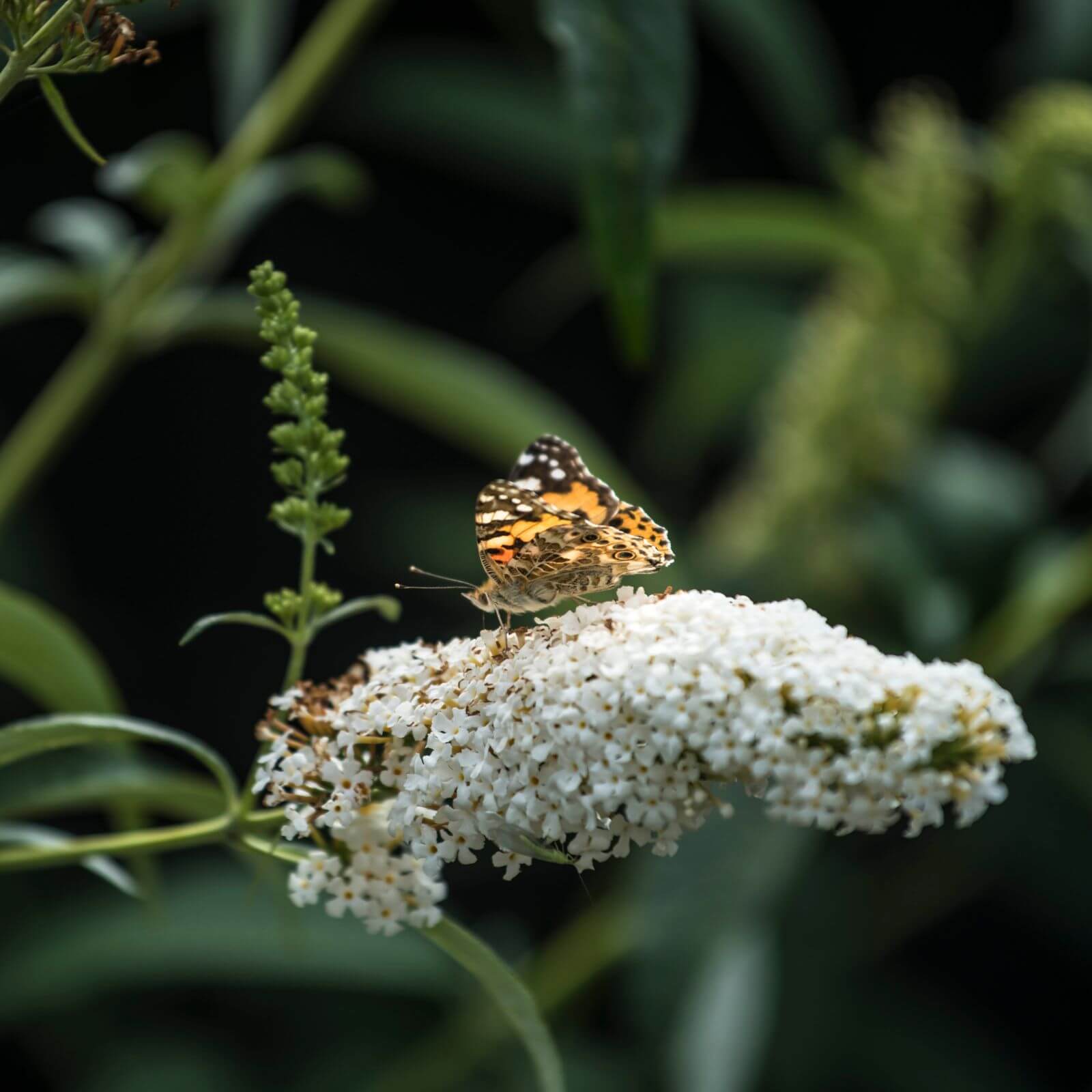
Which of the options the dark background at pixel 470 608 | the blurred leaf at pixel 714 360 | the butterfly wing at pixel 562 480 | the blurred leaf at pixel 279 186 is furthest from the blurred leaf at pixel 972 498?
the blurred leaf at pixel 279 186

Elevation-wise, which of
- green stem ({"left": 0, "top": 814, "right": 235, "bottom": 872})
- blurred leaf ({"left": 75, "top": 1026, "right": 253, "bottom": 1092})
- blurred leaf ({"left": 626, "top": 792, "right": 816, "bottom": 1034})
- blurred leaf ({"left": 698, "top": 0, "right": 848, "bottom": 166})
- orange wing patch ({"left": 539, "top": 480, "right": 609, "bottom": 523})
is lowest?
blurred leaf ({"left": 75, "top": 1026, "right": 253, "bottom": 1092})

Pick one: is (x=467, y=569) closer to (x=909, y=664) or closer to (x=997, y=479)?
(x=997, y=479)

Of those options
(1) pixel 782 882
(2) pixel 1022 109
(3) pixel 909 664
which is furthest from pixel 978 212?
(3) pixel 909 664

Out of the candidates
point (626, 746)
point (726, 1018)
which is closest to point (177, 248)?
point (626, 746)

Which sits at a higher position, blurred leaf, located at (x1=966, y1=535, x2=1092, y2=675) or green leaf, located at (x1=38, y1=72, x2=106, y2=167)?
green leaf, located at (x1=38, y1=72, x2=106, y2=167)

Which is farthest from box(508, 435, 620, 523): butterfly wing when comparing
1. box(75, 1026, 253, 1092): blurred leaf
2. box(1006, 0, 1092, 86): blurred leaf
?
box(75, 1026, 253, 1092): blurred leaf

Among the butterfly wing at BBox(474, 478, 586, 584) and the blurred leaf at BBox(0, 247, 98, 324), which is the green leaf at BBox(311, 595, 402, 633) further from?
the blurred leaf at BBox(0, 247, 98, 324)

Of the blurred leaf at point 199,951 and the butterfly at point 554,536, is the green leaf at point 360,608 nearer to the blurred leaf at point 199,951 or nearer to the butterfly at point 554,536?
the butterfly at point 554,536
